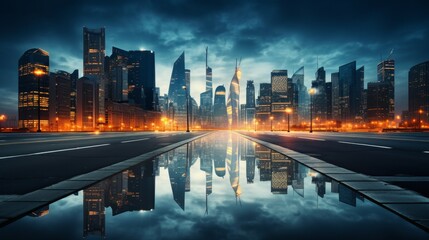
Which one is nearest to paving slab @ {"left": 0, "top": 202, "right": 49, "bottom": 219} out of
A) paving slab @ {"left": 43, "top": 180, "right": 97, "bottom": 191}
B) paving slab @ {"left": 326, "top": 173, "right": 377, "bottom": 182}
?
paving slab @ {"left": 43, "top": 180, "right": 97, "bottom": 191}

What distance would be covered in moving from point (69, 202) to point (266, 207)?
134 inches

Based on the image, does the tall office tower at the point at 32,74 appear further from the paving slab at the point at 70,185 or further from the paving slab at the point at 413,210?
the paving slab at the point at 413,210

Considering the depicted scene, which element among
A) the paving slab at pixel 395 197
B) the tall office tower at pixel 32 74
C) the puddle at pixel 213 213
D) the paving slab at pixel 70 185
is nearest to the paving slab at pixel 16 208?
the puddle at pixel 213 213

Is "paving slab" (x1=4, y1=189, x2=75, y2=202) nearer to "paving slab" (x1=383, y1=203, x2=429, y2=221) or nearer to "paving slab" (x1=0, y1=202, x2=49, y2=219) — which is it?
"paving slab" (x1=0, y1=202, x2=49, y2=219)

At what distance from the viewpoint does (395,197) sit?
14.7ft

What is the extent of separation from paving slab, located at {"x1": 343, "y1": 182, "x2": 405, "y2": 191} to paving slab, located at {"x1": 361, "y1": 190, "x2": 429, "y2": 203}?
0.23 metres

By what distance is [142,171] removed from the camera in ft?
24.8

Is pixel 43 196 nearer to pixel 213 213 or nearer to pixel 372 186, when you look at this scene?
pixel 213 213

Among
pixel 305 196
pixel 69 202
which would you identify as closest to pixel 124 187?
pixel 69 202

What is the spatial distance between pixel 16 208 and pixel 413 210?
6.01 metres

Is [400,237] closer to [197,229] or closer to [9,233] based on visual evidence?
[197,229]

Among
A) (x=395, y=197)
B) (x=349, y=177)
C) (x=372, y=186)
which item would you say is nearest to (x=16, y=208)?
(x=395, y=197)

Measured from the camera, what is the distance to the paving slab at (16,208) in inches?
143

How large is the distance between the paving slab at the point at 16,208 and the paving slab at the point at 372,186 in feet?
19.1
